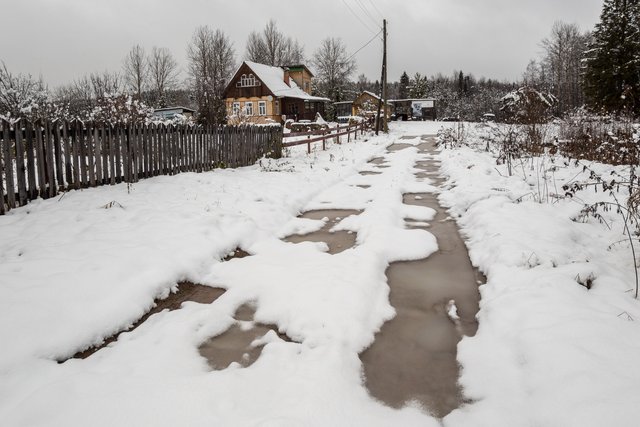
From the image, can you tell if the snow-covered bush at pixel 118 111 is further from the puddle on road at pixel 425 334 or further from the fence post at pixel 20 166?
the puddle on road at pixel 425 334

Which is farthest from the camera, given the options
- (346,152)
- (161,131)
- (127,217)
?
(346,152)

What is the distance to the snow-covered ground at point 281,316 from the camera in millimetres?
2355

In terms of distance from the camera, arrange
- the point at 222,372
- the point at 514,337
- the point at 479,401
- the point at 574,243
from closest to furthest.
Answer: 1. the point at 479,401
2. the point at 222,372
3. the point at 514,337
4. the point at 574,243

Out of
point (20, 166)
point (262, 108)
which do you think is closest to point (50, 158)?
point (20, 166)

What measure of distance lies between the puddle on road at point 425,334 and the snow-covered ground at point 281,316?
106mm

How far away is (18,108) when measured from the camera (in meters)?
13.0

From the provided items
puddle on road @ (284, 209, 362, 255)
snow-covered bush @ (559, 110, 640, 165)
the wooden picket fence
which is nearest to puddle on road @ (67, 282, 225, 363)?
puddle on road @ (284, 209, 362, 255)

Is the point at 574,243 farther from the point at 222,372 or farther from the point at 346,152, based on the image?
the point at 346,152

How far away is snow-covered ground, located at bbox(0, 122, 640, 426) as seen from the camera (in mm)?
2355

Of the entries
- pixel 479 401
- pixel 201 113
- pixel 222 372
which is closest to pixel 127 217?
pixel 222 372

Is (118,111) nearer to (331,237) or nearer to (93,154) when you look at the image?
(93,154)

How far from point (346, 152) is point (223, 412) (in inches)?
607

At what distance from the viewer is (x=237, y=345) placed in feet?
10.3

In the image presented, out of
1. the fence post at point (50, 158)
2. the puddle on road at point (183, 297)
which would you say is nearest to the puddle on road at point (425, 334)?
the puddle on road at point (183, 297)
